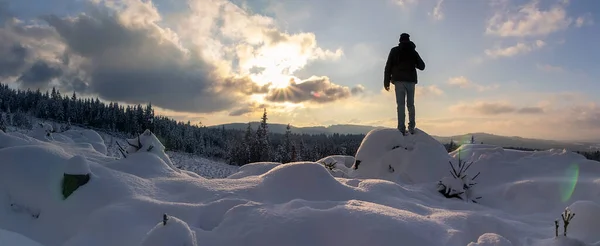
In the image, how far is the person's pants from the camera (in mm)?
9297

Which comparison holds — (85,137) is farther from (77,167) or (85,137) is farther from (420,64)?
(420,64)

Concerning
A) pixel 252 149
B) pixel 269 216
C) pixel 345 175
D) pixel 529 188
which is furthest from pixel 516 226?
pixel 252 149

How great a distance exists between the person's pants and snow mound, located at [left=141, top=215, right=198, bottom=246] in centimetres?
783

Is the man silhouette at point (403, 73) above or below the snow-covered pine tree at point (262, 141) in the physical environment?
above

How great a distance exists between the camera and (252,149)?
57250 millimetres

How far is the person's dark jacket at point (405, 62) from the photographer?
9195 mm

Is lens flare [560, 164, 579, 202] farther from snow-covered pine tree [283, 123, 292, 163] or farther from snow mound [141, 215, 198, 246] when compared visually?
snow-covered pine tree [283, 123, 292, 163]

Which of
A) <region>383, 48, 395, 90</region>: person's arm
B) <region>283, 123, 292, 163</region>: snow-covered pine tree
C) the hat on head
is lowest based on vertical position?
<region>283, 123, 292, 163</region>: snow-covered pine tree

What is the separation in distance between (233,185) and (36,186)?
8.25 feet

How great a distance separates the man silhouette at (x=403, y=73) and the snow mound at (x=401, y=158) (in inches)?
23.0

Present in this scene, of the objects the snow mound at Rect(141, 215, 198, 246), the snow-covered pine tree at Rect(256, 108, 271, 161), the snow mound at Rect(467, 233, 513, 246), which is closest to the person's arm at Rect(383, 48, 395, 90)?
the snow mound at Rect(467, 233, 513, 246)

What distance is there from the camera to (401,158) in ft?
27.8

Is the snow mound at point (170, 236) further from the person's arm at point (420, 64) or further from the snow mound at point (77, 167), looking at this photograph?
the person's arm at point (420, 64)

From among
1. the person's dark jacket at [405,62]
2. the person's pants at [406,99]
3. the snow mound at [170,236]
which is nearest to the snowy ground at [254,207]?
the snow mound at [170,236]
